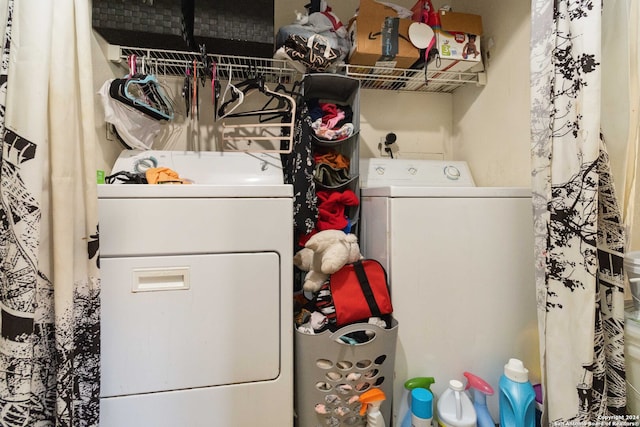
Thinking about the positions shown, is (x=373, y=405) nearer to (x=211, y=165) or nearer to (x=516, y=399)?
(x=516, y=399)

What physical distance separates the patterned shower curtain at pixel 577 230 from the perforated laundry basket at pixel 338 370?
1.72 feet

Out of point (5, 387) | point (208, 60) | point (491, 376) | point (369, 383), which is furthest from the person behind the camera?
point (208, 60)

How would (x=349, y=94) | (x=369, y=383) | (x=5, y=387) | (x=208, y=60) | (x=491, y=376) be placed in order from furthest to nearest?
(x=349, y=94), (x=208, y=60), (x=491, y=376), (x=369, y=383), (x=5, y=387)

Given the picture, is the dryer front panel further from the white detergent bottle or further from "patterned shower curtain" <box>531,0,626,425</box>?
"patterned shower curtain" <box>531,0,626,425</box>

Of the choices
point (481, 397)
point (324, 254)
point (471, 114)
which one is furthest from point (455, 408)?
point (471, 114)

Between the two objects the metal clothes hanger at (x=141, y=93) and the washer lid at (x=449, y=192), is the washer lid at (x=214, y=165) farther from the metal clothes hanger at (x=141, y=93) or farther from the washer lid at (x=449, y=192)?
the washer lid at (x=449, y=192)

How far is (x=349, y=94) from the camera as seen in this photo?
1655mm

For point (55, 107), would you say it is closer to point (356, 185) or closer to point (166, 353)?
point (166, 353)

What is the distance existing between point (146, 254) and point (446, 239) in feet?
3.61

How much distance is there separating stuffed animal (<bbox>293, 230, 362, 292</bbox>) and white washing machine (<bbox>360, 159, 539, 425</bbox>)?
135 millimetres

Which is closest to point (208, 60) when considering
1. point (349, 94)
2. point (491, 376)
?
point (349, 94)

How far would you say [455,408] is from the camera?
111 cm

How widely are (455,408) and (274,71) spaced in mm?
1756

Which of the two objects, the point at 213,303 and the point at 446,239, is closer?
the point at 213,303
